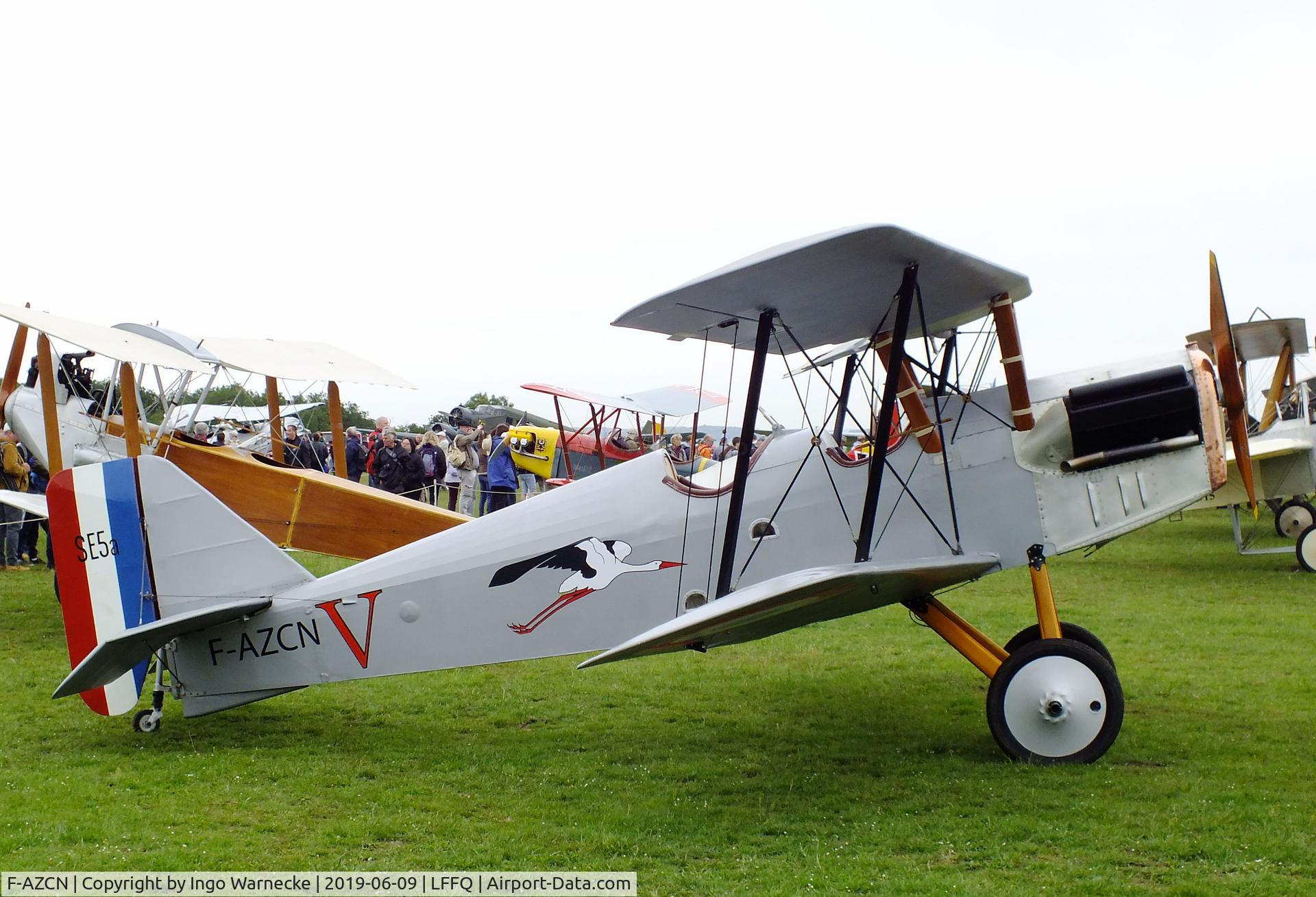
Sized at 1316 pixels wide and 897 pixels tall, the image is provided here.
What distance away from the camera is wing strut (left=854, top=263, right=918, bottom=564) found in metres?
4.66

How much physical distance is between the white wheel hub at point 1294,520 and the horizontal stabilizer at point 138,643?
12.9 metres

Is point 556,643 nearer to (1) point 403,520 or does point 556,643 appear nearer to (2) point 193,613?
(2) point 193,613

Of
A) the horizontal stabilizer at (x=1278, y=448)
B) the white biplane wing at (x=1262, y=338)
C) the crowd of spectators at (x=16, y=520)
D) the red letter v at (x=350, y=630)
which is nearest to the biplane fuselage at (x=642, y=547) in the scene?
the red letter v at (x=350, y=630)

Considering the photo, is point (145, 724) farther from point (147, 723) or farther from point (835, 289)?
point (835, 289)

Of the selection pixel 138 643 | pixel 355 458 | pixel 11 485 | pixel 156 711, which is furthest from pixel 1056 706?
pixel 355 458

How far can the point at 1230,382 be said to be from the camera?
5320 mm

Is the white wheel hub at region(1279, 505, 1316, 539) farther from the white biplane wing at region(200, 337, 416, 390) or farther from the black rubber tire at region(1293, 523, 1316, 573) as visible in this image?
the white biplane wing at region(200, 337, 416, 390)

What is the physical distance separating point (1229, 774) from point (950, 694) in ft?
6.61

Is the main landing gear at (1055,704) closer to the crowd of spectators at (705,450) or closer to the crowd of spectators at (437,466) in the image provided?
the crowd of spectators at (705,450)

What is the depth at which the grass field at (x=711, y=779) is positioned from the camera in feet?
13.1

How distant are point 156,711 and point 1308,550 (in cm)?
1195

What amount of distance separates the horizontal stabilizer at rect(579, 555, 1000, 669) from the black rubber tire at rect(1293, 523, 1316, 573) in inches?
345

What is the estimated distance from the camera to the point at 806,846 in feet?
13.8

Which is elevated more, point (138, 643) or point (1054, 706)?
point (138, 643)
